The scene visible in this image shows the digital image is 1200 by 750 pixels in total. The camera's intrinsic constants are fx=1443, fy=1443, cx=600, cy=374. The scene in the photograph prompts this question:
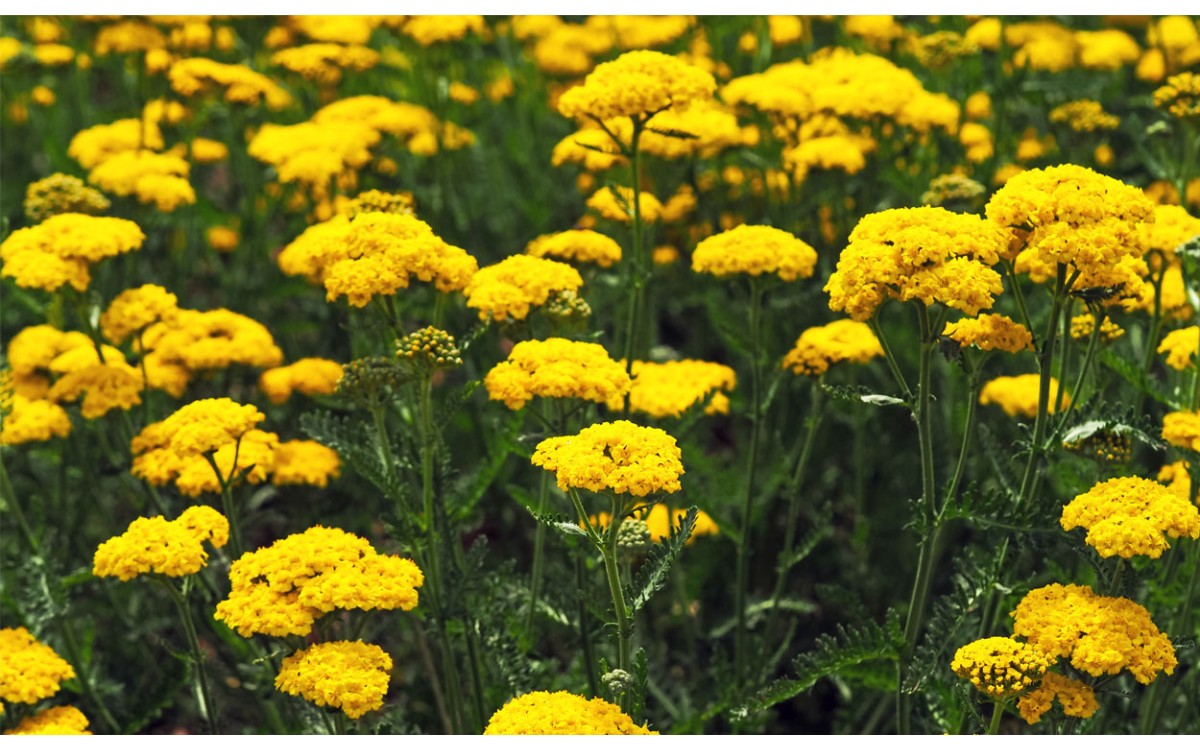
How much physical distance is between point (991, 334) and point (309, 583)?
2.01 meters

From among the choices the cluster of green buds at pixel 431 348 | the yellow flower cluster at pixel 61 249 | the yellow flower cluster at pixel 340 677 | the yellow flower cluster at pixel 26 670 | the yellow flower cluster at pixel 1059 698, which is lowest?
the yellow flower cluster at pixel 26 670

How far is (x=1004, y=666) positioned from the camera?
147 inches

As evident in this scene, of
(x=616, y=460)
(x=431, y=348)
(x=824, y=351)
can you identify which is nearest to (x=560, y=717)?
(x=616, y=460)

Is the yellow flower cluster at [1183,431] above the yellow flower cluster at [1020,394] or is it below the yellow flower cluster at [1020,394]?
above

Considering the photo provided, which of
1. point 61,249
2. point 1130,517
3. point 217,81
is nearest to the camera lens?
point 1130,517

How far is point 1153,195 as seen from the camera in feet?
23.1

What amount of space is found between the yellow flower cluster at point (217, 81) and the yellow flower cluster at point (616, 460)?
342 centimetres

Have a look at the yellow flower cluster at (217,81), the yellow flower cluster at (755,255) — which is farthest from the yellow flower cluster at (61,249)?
the yellow flower cluster at (755,255)

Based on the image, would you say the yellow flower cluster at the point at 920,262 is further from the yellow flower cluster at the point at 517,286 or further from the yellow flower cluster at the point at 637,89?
the yellow flower cluster at the point at 637,89

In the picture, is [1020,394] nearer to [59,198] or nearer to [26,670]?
[26,670]

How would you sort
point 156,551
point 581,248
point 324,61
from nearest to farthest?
point 156,551 < point 581,248 < point 324,61

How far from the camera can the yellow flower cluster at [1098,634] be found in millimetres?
3752

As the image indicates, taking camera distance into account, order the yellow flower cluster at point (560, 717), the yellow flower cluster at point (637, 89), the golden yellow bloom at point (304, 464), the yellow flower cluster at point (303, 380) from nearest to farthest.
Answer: the yellow flower cluster at point (560, 717), the yellow flower cluster at point (637, 89), the golden yellow bloom at point (304, 464), the yellow flower cluster at point (303, 380)

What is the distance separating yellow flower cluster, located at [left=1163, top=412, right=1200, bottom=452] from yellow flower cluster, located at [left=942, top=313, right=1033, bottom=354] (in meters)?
0.61
